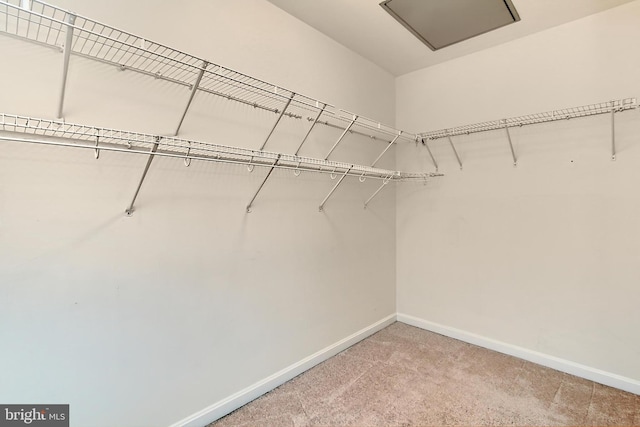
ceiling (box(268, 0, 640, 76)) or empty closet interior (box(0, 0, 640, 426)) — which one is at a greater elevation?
ceiling (box(268, 0, 640, 76))

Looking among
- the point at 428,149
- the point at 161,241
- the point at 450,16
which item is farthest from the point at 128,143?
the point at 428,149

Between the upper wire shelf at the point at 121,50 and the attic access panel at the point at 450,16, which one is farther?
the attic access panel at the point at 450,16

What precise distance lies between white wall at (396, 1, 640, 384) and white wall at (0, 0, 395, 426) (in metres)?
1.06

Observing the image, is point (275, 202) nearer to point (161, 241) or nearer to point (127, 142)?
point (161, 241)

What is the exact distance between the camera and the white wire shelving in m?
1.88

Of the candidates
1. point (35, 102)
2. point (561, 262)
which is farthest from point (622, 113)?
point (35, 102)

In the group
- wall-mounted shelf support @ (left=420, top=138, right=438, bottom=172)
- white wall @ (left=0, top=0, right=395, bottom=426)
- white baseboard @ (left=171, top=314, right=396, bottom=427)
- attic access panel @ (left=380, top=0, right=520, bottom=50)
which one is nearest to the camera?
white wall @ (left=0, top=0, right=395, bottom=426)

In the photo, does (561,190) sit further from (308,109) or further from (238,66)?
(238,66)

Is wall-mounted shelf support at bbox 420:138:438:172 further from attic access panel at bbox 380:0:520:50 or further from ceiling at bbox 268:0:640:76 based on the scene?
attic access panel at bbox 380:0:520:50

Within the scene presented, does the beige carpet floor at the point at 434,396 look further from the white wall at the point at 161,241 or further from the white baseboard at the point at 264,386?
the white wall at the point at 161,241

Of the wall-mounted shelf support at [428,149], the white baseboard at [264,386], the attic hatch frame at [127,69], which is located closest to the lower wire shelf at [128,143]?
the attic hatch frame at [127,69]

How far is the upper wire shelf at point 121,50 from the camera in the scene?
3.37ft

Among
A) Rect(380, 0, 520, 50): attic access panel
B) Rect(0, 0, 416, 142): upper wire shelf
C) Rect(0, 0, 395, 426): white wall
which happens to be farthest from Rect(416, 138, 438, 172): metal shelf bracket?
Rect(0, 0, 416, 142): upper wire shelf

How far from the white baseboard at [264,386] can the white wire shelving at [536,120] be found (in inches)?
68.6
